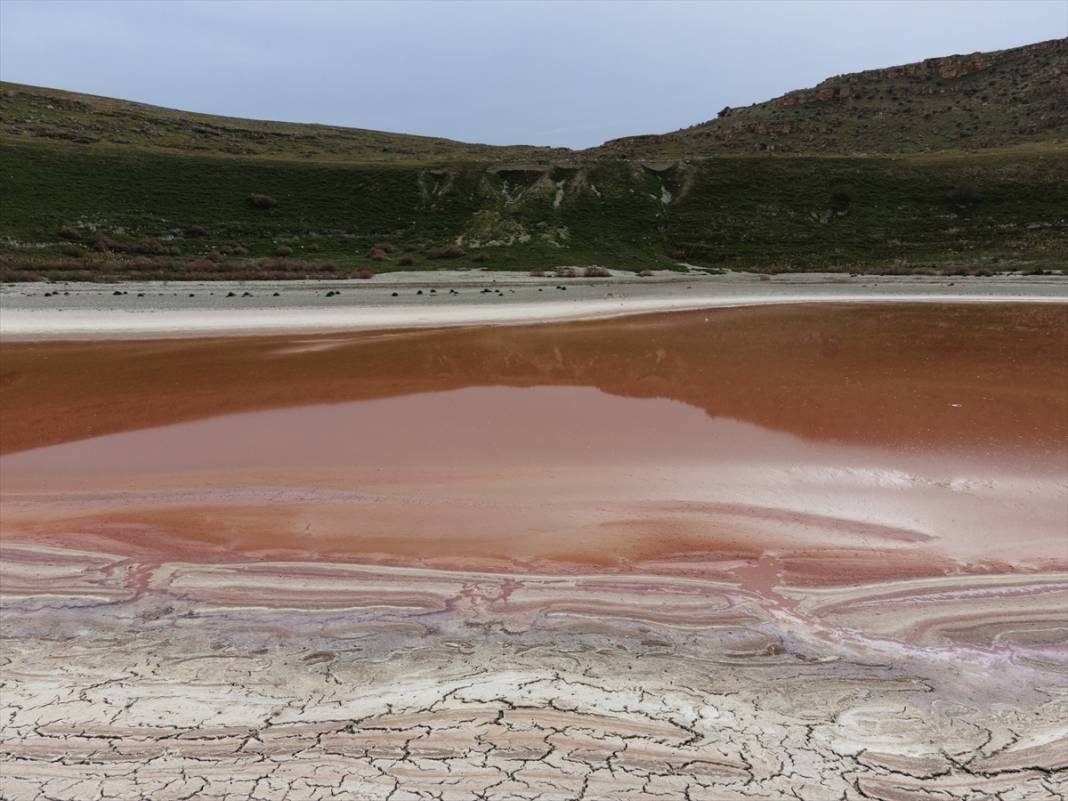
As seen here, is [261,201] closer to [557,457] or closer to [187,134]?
[187,134]

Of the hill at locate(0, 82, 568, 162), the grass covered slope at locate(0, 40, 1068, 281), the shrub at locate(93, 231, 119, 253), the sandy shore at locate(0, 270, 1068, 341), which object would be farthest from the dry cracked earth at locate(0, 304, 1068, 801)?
the hill at locate(0, 82, 568, 162)

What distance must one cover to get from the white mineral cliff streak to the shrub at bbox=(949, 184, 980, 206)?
4737cm

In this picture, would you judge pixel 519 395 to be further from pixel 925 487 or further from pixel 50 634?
pixel 50 634

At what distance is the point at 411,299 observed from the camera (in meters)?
25.9

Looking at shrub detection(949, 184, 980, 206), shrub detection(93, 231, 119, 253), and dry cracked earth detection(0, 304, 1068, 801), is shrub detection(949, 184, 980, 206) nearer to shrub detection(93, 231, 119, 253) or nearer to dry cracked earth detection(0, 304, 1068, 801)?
dry cracked earth detection(0, 304, 1068, 801)

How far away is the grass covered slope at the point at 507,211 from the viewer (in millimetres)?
36969

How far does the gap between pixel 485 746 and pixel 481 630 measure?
1219mm

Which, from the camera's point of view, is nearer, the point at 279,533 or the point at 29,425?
the point at 279,533

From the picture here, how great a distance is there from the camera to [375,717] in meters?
3.86

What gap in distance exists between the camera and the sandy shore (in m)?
20.1

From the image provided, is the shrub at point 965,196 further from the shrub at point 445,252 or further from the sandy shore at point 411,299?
the shrub at point 445,252

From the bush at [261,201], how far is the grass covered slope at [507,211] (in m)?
0.18

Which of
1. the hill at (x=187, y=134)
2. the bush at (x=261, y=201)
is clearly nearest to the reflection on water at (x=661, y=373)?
the bush at (x=261, y=201)

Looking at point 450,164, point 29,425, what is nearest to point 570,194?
point 450,164
